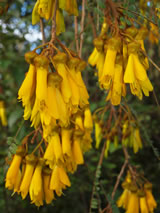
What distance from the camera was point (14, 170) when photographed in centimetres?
107

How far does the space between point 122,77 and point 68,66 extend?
7.6 inches

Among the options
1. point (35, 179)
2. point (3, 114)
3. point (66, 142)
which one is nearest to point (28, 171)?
point (35, 179)

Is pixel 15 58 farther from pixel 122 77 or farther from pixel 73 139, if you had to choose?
pixel 122 77

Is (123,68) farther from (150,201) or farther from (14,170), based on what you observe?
(150,201)

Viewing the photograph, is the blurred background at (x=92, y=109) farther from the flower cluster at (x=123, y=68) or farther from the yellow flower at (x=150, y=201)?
the flower cluster at (x=123, y=68)

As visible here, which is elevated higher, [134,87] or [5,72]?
[5,72]

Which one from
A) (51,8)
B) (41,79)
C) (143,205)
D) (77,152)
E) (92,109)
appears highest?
(51,8)

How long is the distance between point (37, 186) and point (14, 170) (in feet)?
0.39

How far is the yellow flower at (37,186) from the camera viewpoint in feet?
3.31

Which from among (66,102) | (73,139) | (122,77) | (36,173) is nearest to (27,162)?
(36,173)

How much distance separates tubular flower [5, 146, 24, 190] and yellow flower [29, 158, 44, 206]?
0.25 ft

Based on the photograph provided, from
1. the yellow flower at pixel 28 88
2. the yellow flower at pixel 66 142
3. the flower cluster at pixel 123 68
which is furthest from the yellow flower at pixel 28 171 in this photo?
the flower cluster at pixel 123 68

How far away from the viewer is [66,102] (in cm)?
85

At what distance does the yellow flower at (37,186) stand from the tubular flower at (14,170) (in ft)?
0.25
